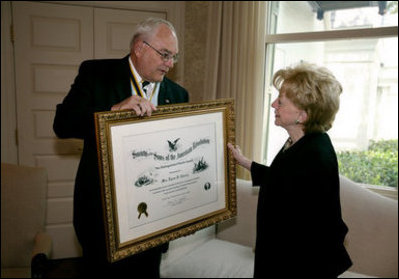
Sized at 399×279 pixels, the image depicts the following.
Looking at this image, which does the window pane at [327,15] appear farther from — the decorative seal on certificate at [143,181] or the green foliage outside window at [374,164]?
the decorative seal on certificate at [143,181]

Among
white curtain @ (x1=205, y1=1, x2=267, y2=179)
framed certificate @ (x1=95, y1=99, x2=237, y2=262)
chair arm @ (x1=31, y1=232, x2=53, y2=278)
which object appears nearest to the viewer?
framed certificate @ (x1=95, y1=99, x2=237, y2=262)

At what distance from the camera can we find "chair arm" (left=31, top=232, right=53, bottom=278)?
2.04 m

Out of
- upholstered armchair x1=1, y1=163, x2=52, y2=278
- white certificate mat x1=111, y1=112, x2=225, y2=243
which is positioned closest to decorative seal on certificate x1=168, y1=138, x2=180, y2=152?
white certificate mat x1=111, y1=112, x2=225, y2=243

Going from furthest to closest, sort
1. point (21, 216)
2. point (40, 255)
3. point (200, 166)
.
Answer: point (21, 216) → point (40, 255) → point (200, 166)

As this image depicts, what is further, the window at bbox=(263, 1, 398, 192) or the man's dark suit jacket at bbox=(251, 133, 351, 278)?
the window at bbox=(263, 1, 398, 192)

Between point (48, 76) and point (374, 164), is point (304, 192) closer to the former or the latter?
point (374, 164)

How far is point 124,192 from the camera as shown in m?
1.46

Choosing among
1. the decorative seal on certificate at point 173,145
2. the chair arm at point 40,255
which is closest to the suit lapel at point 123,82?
the decorative seal on certificate at point 173,145

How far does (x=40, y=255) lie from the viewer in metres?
2.12

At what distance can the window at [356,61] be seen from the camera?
10.3 feet

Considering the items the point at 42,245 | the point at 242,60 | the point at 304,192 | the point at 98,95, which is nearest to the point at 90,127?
the point at 98,95

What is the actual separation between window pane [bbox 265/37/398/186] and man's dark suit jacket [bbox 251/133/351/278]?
1921mm

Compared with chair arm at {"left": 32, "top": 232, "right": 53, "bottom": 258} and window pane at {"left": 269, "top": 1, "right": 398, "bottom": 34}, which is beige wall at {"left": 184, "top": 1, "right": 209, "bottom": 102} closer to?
window pane at {"left": 269, "top": 1, "right": 398, "bottom": 34}

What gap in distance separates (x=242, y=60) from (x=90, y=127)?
219cm
